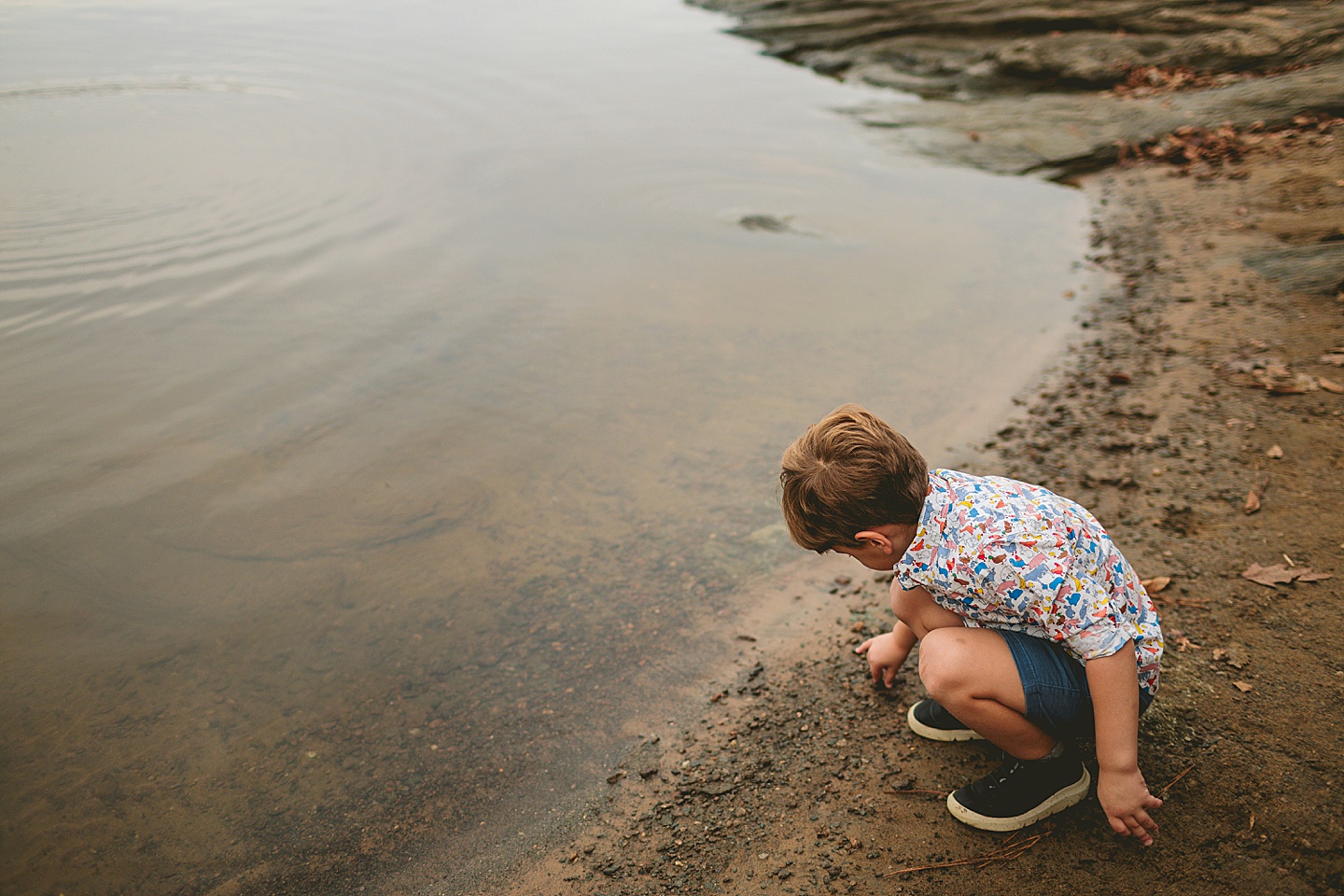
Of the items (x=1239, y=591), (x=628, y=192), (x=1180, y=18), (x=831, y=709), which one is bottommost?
(x=831, y=709)

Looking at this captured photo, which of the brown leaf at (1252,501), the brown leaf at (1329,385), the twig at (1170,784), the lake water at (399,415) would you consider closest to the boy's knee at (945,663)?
the twig at (1170,784)

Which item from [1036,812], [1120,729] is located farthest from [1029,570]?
[1036,812]

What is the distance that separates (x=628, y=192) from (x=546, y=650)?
5.14m

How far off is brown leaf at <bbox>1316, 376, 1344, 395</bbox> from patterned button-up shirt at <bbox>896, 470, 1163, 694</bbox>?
2.43m

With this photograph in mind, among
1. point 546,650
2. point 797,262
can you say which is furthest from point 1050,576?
point 797,262

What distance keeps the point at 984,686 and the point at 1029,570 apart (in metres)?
0.31

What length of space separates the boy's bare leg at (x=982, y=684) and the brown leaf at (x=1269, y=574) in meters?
1.18

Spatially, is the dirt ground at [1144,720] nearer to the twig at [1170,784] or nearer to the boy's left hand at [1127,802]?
the twig at [1170,784]

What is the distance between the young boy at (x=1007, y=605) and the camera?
6.18 feet

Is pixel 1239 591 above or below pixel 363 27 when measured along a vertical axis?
below

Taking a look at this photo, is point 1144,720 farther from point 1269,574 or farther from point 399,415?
point 399,415

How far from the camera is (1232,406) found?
3746 mm

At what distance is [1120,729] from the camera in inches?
73.5

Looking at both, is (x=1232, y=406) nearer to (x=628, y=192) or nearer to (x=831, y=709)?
(x=831, y=709)
